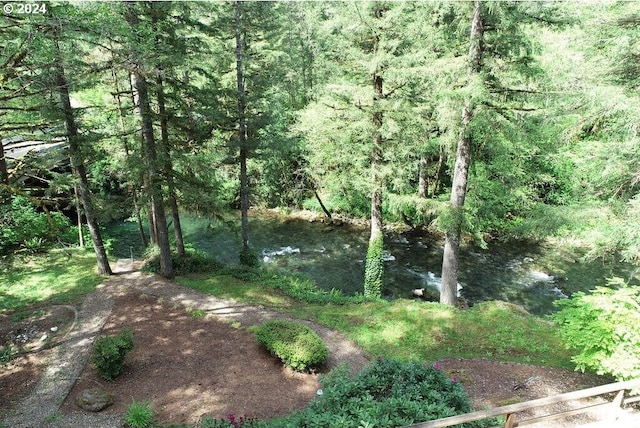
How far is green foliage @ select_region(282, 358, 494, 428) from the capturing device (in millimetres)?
5492

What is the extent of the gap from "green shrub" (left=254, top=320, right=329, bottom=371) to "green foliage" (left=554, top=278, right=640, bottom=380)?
605 cm

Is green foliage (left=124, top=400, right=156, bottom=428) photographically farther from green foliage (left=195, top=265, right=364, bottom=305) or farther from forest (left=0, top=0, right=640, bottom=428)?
green foliage (left=195, top=265, right=364, bottom=305)

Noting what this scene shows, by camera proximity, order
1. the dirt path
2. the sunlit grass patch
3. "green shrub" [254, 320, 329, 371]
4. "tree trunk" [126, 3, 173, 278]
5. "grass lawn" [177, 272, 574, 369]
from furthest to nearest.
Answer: the sunlit grass patch
"tree trunk" [126, 3, 173, 278]
"grass lawn" [177, 272, 574, 369]
"green shrub" [254, 320, 329, 371]
the dirt path

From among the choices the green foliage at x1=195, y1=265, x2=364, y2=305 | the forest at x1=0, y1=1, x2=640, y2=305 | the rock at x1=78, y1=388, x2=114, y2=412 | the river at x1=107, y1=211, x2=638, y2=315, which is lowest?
the river at x1=107, y1=211, x2=638, y2=315

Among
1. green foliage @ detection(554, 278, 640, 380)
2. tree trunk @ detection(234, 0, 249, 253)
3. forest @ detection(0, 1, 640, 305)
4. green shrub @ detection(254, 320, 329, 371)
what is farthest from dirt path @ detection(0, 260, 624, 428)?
tree trunk @ detection(234, 0, 249, 253)

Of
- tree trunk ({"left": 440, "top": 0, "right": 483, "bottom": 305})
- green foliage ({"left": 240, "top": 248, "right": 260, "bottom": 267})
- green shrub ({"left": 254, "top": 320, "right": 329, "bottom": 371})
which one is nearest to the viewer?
green shrub ({"left": 254, "top": 320, "right": 329, "bottom": 371})

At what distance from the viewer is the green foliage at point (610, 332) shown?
24.4 ft

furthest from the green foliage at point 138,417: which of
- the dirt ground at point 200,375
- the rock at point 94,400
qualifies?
the rock at point 94,400

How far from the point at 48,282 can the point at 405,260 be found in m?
17.4

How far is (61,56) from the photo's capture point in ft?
30.4

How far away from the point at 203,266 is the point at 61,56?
1077 cm

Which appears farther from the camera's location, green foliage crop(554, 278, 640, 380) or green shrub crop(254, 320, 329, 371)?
green shrub crop(254, 320, 329, 371)

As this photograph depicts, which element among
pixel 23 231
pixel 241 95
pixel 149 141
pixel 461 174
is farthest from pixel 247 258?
pixel 23 231

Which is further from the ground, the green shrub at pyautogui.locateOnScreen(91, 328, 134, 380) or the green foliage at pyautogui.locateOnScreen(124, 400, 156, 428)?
the green shrub at pyautogui.locateOnScreen(91, 328, 134, 380)
